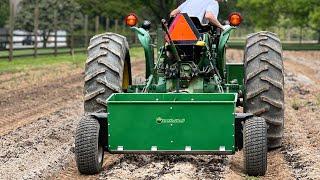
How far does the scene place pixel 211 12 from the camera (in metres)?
8.29

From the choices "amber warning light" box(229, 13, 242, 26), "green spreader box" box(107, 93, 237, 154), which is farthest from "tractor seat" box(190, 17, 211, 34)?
"green spreader box" box(107, 93, 237, 154)

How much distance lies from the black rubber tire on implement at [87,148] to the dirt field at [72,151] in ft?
0.37

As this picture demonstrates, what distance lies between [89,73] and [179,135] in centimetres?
164

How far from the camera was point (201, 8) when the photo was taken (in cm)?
839

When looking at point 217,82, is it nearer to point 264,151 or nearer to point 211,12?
point 211,12

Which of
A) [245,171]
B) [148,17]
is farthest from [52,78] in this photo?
[148,17]

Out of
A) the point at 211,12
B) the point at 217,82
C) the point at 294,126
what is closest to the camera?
the point at 217,82

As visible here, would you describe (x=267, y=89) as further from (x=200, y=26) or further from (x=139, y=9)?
(x=139, y=9)

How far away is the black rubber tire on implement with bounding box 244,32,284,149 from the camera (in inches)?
292

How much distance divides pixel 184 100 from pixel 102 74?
111 cm

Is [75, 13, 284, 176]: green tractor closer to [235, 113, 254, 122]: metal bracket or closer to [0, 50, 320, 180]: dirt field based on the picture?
[235, 113, 254, 122]: metal bracket

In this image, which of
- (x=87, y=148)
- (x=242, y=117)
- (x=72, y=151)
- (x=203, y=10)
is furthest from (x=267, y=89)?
(x=72, y=151)

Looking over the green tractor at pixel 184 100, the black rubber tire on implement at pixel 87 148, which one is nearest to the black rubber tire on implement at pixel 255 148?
the green tractor at pixel 184 100

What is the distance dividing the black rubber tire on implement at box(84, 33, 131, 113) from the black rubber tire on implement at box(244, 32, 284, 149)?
1467 millimetres
